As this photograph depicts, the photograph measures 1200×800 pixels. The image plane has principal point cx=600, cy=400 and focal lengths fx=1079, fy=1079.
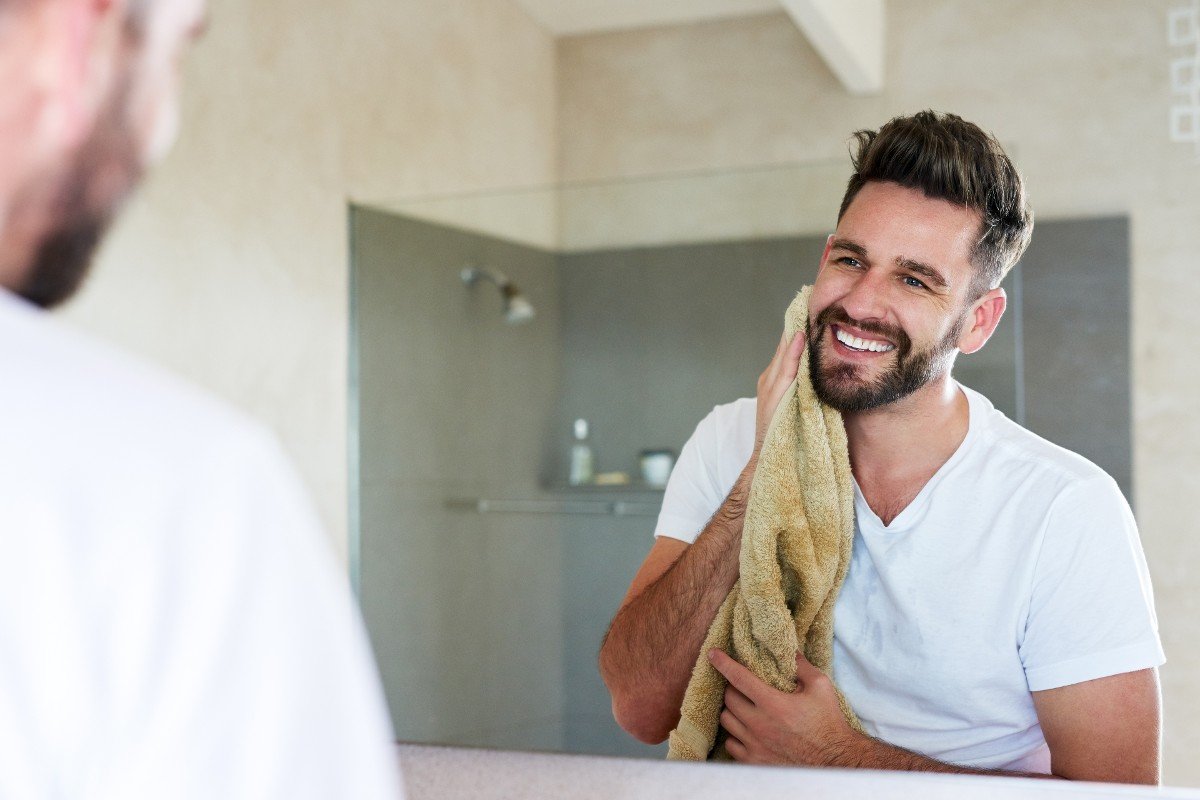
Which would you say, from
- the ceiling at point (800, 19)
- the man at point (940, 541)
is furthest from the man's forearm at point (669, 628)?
the ceiling at point (800, 19)

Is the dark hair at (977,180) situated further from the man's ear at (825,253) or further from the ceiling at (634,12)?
the ceiling at (634,12)

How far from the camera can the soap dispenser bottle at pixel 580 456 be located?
1.30m

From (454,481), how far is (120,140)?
0.89 metres

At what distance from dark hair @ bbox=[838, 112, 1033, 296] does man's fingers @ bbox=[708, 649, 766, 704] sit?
0.47 meters

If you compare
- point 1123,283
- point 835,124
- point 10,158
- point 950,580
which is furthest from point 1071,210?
point 10,158

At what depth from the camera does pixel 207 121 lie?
1.37 metres

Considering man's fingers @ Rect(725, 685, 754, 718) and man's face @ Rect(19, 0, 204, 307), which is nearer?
man's face @ Rect(19, 0, 204, 307)

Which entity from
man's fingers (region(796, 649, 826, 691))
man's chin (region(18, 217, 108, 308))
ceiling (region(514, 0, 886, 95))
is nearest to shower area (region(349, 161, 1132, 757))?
ceiling (region(514, 0, 886, 95))

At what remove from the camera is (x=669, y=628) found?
→ 3.96ft

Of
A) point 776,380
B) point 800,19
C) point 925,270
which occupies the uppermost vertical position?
point 800,19

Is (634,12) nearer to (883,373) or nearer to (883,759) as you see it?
(883,373)

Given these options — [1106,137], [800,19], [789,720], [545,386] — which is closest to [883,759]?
[789,720]

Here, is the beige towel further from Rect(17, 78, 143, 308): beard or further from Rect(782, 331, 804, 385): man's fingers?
Rect(17, 78, 143, 308): beard

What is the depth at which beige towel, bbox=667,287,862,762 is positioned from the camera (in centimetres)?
114
